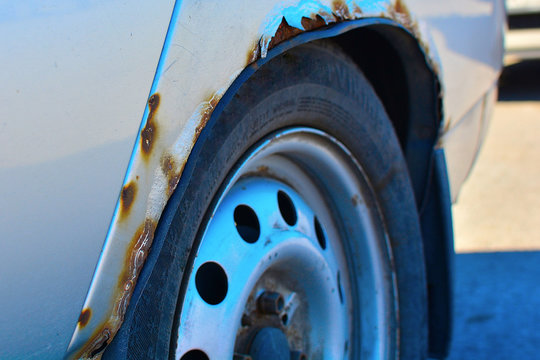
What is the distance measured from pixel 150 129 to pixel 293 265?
23.0 inches

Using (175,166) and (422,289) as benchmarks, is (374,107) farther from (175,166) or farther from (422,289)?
(175,166)

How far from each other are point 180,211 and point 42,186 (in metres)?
0.24

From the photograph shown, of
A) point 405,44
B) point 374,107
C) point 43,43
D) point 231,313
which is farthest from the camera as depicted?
point 405,44

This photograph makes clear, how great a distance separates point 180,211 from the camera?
979 mm

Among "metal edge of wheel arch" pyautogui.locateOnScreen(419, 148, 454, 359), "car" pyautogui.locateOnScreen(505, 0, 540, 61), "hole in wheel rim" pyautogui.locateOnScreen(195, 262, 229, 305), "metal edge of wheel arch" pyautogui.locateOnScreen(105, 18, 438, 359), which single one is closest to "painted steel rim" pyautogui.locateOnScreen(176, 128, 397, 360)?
"hole in wheel rim" pyautogui.locateOnScreen(195, 262, 229, 305)

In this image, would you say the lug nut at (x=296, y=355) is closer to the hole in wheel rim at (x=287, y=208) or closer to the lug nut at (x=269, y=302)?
the lug nut at (x=269, y=302)

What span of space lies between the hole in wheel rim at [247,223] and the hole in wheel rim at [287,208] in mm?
129

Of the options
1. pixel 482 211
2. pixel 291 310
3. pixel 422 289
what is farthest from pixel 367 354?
pixel 482 211

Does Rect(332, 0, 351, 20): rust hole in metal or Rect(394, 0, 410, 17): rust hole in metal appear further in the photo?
Rect(394, 0, 410, 17): rust hole in metal

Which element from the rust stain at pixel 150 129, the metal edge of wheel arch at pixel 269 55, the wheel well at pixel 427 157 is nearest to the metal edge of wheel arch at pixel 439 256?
the wheel well at pixel 427 157

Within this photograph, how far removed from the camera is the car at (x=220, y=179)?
795 mm

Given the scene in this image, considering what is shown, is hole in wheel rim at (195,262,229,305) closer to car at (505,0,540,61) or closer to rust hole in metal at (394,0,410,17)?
rust hole in metal at (394,0,410,17)

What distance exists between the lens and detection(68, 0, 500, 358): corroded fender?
88cm

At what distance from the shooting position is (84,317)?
2.85ft
